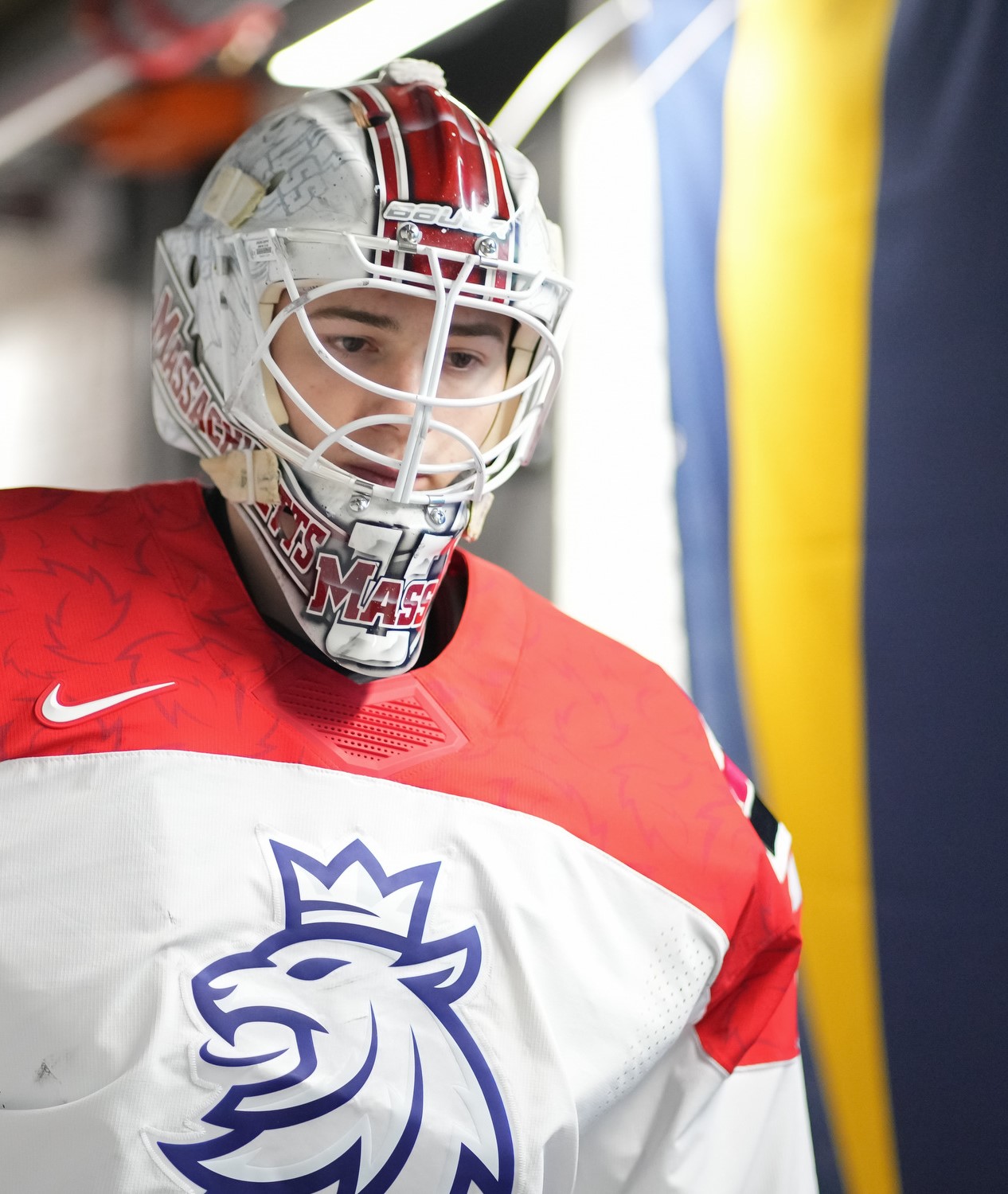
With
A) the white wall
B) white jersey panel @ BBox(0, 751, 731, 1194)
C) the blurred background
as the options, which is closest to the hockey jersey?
white jersey panel @ BBox(0, 751, 731, 1194)

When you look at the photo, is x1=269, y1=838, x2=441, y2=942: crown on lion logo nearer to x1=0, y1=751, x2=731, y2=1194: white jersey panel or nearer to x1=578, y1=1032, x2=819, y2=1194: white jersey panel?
x1=0, y1=751, x2=731, y2=1194: white jersey panel

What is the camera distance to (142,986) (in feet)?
2.76

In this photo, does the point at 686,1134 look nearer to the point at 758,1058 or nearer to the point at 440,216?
the point at 758,1058

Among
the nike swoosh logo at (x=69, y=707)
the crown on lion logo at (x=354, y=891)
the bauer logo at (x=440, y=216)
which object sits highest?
the bauer logo at (x=440, y=216)

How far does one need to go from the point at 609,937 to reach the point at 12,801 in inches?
20.6

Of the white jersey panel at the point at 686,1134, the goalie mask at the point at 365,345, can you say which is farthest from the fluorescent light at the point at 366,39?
the white jersey panel at the point at 686,1134

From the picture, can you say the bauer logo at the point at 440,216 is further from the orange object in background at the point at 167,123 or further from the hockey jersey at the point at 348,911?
the orange object in background at the point at 167,123

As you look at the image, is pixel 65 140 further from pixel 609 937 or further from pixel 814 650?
pixel 609 937

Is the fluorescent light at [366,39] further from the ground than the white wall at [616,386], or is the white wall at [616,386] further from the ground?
the fluorescent light at [366,39]

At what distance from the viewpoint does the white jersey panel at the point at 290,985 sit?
32.7 inches

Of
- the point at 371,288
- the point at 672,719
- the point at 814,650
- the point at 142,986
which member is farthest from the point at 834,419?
the point at 142,986

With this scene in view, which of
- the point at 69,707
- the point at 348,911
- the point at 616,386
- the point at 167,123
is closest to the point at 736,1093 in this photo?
the point at 348,911

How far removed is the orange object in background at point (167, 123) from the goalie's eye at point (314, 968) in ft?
5.49

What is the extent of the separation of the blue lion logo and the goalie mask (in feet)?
0.70
